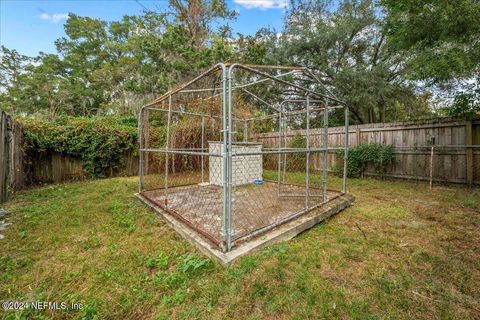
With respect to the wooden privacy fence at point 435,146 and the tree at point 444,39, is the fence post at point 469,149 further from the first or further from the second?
the tree at point 444,39

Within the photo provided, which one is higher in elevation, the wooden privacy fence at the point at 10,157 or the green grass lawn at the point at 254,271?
the wooden privacy fence at the point at 10,157

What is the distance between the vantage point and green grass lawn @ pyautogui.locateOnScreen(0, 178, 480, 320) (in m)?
1.54

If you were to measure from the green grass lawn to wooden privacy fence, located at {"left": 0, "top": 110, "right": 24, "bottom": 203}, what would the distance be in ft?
4.09

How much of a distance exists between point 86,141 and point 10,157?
7.10 ft

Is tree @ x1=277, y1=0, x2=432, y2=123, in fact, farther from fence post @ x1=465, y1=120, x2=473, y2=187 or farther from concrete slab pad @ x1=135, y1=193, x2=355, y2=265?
concrete slab pad @ x1=135, y1=193, x2=355, y2=265

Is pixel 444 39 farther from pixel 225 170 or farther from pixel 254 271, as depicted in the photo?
pixel 254 271

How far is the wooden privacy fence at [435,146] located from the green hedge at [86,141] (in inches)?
301

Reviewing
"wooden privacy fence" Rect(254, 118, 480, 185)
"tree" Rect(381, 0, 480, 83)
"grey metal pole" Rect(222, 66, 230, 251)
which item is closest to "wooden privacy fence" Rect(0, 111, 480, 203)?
"wooden privacy fence" Rect(254, 118, 480, 185)

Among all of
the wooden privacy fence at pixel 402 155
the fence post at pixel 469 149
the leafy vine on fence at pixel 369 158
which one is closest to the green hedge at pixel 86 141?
the wooden privacy fence at pixel 402 155

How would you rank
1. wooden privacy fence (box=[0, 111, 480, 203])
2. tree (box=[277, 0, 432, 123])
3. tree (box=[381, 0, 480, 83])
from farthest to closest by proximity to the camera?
1. tree (box=[277, 0, 432, 123])
2. wooden privacy fence (box=[0, 111, 480, 203])
3. tree (box=[381, 0, 480, 83])

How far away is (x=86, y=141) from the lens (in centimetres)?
655

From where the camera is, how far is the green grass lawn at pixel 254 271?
1.54 meters

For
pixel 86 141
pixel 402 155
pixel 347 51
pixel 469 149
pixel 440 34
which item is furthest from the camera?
pixel 347 51

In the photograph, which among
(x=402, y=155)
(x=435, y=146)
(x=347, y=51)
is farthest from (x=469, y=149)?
(x=347, y=51)
